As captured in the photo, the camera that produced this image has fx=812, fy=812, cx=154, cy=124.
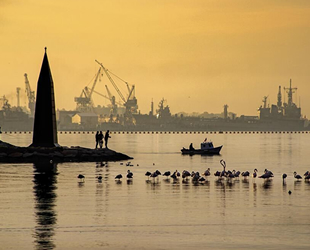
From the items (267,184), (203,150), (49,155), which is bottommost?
(267,184)

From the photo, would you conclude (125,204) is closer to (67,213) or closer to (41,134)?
(67,213)

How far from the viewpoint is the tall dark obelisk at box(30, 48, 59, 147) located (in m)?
64.8

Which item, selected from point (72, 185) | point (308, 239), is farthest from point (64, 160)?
point (308, 239)

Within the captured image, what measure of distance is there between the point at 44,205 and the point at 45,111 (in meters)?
33.4

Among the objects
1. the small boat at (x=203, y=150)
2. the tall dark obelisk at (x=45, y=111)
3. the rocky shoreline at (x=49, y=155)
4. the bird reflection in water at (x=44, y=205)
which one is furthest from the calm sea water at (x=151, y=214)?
the small boat at (x=203, y=150)

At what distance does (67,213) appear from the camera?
30.4 m

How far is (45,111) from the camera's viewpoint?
6562 cm

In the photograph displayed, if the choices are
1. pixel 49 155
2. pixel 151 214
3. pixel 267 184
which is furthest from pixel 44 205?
pixel 49 155

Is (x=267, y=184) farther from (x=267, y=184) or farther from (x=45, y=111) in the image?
(x=45, y=111)

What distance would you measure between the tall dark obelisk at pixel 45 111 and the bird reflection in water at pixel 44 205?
10937mm

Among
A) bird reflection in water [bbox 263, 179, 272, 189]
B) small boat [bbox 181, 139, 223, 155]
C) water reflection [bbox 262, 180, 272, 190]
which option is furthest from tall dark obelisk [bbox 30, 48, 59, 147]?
small boat [bbox 181, 139, 223, 155]

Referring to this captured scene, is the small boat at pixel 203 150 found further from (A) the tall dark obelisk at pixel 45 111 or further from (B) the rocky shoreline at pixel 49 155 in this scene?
(A) the tall dark obelisk at pixel 45 111

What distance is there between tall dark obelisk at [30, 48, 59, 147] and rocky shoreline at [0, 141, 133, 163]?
846 mm

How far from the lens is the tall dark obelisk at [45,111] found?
64.8 m
